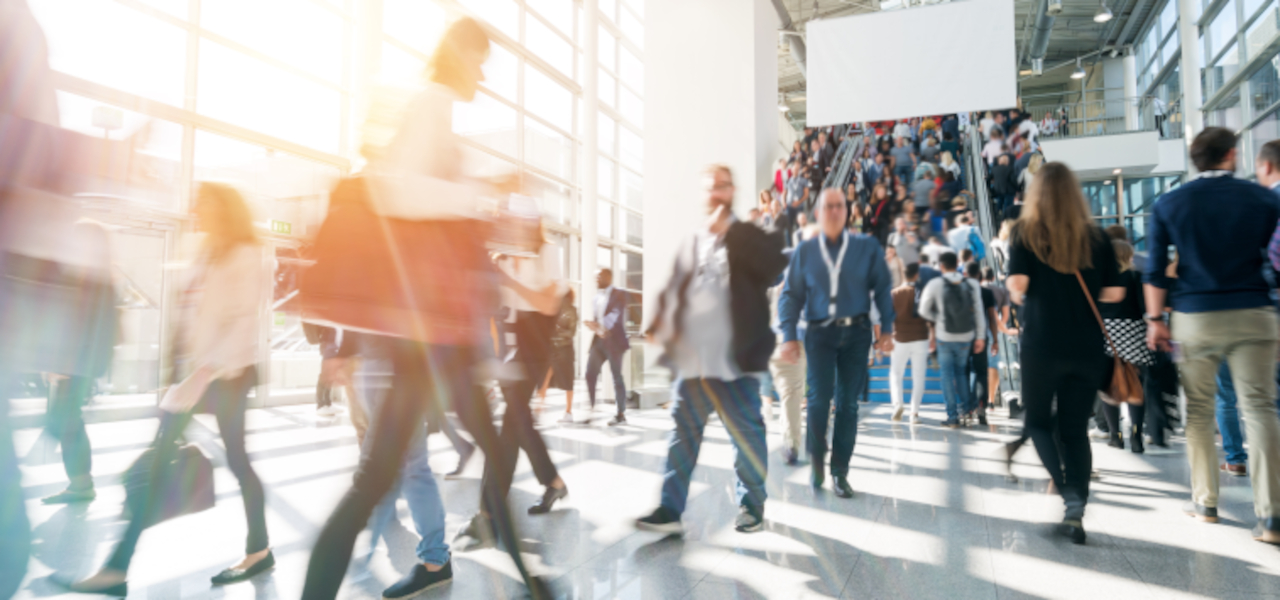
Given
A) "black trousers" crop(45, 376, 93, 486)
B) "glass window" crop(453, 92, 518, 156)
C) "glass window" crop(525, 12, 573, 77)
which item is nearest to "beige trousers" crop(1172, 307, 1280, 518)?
"black trousers" crop(45, 376, 93, 486)

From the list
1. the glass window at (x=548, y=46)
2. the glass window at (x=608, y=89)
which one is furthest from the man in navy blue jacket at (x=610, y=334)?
the glass window at (x=608, y=89)

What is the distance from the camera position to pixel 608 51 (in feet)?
50.2

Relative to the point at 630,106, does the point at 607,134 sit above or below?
below

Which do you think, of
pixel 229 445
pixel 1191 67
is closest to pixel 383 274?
pixel 229 445

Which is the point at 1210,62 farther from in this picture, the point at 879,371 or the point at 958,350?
the point at 958,350

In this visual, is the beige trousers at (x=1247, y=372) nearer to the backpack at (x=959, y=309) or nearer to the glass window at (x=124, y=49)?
the backpack at (x=959, y=309)

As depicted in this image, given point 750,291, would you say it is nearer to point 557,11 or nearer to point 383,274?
point 383,274

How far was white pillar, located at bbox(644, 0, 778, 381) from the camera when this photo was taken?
11.1m

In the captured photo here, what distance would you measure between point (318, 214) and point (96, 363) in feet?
4.37

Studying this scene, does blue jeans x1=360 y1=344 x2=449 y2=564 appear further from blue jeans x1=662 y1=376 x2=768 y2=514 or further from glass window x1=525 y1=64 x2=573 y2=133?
glass window x1=525 y1=64 x2=573 y2=133

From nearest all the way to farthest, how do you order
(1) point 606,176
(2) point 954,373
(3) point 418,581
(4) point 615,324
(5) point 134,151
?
(5) point 134,151 → (3) point 418,581 → (2) point 954,373 → (4) point 615,324 → (1) point 606,176

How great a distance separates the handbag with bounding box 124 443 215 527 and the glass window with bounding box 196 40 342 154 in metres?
6.74

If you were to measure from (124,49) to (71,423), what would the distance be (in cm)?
540

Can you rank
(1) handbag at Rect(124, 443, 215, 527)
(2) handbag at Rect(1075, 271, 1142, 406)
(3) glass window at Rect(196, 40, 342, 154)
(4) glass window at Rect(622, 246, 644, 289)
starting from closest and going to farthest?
(1) handbag at Rect(124, 443, 215, 527) < (2) handbag at Rect(1075, 271, 1142, 406) < (3) glass window at Rect(196, 40, 342, 154) < (4) glass window at Rect(622, 246, 644, 289)
